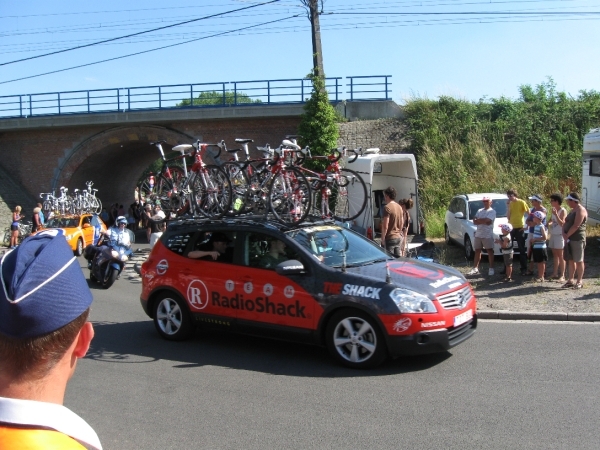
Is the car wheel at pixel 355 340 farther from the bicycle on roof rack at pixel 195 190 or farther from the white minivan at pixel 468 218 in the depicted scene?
the white minivan at pixel 468 218

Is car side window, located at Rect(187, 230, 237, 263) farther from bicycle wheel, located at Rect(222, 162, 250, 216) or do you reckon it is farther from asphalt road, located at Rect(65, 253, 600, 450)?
asphalt road, located at Rect(65, 253, 600, 450)

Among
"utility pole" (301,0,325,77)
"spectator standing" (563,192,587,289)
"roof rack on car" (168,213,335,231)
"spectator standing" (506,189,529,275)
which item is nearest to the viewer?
"roof rack on car" (168,213,335,231)

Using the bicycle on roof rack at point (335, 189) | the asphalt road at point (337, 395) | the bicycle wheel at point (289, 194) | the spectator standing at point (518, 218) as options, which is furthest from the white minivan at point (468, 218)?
the bicycle wheel at point (289, 194)

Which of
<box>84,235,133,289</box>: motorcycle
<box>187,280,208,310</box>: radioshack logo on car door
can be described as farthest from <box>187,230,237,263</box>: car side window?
<box>84,235,133,289</box>: motorcycle

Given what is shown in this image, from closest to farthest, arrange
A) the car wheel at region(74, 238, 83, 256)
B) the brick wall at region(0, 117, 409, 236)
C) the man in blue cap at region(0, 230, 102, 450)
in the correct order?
the man in blue cap at region(0, 230, 102, 450) < the car wheel at region(74, 238, 83, 256) < the brick wall at region(0, 117, 409, 236)

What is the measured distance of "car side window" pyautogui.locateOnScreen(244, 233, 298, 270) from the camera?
7.80 meters

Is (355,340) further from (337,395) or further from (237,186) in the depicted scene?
(237,186)

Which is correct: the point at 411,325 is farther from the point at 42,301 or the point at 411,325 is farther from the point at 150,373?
the point at 42,301

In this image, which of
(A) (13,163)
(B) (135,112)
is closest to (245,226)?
(B) (135,112)

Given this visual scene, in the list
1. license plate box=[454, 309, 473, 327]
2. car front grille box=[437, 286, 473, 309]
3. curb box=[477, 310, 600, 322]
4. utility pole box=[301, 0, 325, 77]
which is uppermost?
utility pole box=[301, 0, 325, 77]

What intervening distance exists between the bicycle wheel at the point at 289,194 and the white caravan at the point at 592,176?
905 centimetres

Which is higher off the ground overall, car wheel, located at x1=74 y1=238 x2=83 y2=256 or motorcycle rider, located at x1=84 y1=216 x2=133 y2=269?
motorcycle rider, located at x1=84 y1=216 x2=133 y2=269

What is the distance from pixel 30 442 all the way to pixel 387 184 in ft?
61.6

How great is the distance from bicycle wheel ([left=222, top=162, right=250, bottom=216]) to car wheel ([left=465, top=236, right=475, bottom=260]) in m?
6.95
